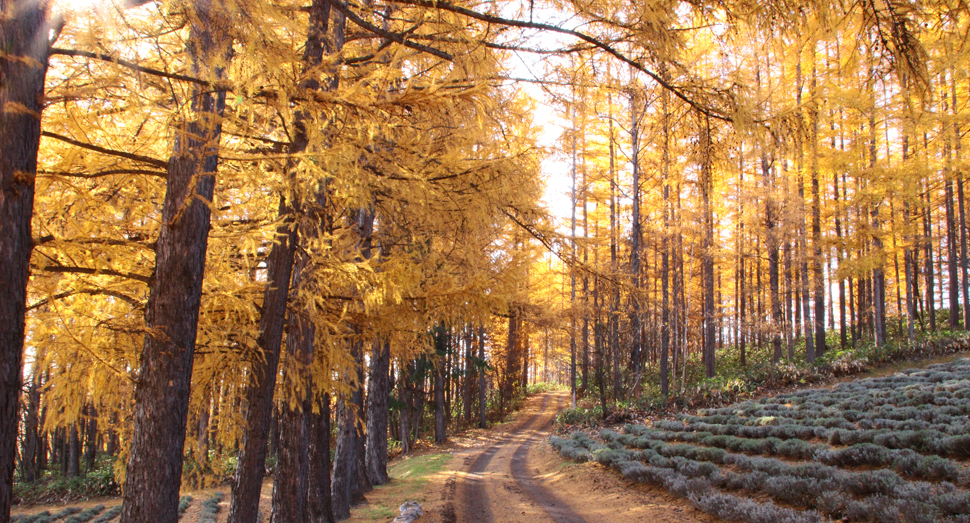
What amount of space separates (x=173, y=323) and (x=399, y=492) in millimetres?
7457

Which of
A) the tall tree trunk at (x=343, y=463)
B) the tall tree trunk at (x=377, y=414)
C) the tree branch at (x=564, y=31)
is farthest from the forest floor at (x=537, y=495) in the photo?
the tree branch at (x=564, y=31)

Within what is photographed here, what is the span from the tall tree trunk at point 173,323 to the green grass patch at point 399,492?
4834 millimetres

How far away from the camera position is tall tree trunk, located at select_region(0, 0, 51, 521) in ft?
8.78

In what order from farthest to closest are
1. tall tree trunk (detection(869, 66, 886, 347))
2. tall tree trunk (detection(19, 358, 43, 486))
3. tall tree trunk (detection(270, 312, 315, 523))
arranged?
tall tree trunk (detection(19, 358, 43, 486))
tall tree trunk (detection(869, 66, 886, 347))
tall tree trunk (detection(270, 312, 315, 523))

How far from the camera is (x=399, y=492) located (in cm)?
980

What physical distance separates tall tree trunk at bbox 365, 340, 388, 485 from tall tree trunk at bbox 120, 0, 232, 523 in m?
6.12

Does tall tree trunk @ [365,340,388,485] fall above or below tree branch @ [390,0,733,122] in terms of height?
below

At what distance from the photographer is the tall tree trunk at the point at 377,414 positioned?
33.4ft

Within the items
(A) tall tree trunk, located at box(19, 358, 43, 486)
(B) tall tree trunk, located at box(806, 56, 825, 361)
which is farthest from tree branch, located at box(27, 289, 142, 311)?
(A) tall tree trunk, located at box(19, 358, 43, 486)

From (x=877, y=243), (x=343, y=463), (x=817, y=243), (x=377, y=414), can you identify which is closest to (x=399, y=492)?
(x=377, y=414)

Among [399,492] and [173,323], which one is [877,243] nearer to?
[399,492]

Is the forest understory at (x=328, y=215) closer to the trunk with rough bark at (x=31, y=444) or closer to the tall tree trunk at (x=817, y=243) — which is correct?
the tall tree trunk at (x=817, y=243)

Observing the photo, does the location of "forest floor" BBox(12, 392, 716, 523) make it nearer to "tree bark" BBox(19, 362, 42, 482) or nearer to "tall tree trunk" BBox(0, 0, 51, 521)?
"tall tree trunk" BBox(0, 0, 51, 521)

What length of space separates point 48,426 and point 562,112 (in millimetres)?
6237
